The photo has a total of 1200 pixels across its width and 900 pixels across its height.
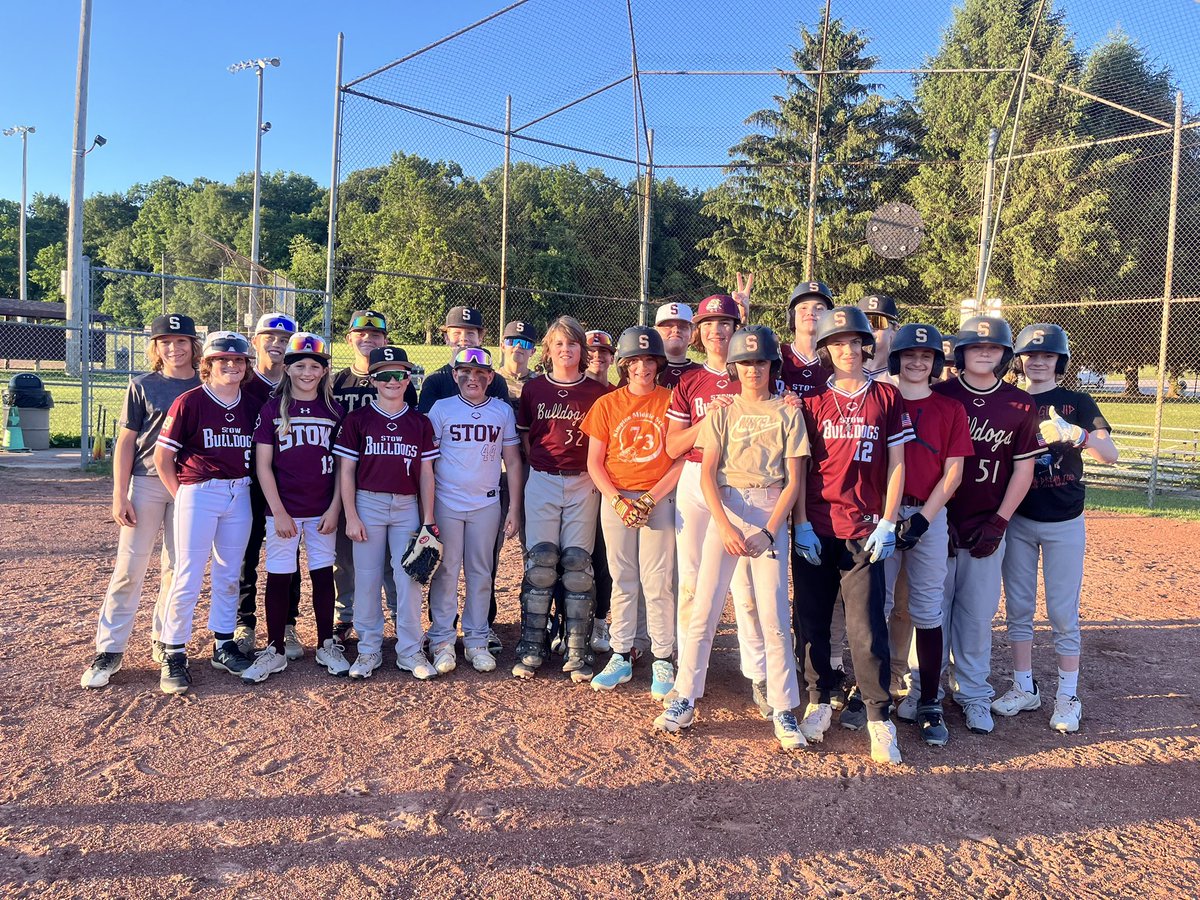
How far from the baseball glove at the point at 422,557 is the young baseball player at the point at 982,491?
250cm

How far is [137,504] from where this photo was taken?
4.17 m

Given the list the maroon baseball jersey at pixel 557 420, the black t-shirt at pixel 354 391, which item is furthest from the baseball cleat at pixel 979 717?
the black t-shirt at pixel 354 391

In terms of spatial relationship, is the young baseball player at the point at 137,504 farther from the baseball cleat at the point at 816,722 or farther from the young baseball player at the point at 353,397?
the baseball cleat at the point at 816,722

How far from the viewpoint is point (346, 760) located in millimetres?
3408

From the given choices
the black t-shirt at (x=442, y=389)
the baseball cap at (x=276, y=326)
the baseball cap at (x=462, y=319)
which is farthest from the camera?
the baseball cap at (x=462, y=319)

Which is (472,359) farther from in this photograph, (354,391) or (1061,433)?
(1061,433)

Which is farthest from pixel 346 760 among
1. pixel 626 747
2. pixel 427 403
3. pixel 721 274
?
pixel 721 274

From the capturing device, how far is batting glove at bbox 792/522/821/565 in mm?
3648

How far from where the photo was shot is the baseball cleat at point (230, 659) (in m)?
4.29

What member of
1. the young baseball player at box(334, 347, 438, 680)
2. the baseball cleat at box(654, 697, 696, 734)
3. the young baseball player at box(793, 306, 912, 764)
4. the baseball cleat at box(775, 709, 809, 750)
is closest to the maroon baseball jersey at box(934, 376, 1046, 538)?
the young baseball player at box(793, 306, 912, 764)

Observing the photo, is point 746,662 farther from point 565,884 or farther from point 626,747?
point 565,884

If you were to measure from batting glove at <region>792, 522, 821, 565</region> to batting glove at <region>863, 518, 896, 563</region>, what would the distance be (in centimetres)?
21

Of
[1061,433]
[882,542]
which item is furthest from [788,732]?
[1061,433]

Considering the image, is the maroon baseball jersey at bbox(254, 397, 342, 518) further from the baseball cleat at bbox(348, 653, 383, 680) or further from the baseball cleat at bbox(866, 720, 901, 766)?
the baseball cleat at bbox(866, 720, 901, 766)
